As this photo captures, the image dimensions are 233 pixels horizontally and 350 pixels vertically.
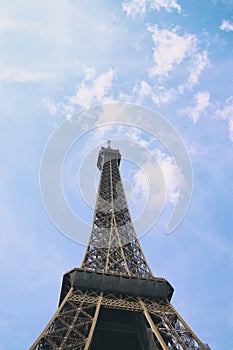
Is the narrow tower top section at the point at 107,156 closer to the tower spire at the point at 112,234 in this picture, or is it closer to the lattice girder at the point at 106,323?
the tower spire at the point at 112,234

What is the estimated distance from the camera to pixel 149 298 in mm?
39250

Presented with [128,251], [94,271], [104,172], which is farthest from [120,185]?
[94,271]

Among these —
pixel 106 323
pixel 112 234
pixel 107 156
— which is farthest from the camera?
→ pixel 107 156

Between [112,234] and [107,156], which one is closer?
[112,234]

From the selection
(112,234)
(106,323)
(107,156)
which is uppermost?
(107,156)

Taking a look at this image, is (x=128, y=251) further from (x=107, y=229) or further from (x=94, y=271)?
(x=94, y=271)

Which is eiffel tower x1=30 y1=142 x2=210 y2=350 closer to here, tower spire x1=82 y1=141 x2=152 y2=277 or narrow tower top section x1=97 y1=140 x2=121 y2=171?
tower spire x1=82 y1=141 x2=152 y2=277

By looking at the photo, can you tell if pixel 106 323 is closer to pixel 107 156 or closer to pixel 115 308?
pixel 115 308

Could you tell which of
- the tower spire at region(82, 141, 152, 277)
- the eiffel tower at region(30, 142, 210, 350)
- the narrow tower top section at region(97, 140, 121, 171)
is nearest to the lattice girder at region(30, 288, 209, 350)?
the eiffel tower at region(30, 142, 210, 350)

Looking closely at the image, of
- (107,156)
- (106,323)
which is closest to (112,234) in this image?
(106,323)

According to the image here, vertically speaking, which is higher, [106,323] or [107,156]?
[107,156]

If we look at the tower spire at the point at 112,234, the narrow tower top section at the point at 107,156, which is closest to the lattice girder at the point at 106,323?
the tower spire at the point at 112,234

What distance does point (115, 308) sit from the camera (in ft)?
121

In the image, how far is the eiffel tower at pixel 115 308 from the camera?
106 feet
